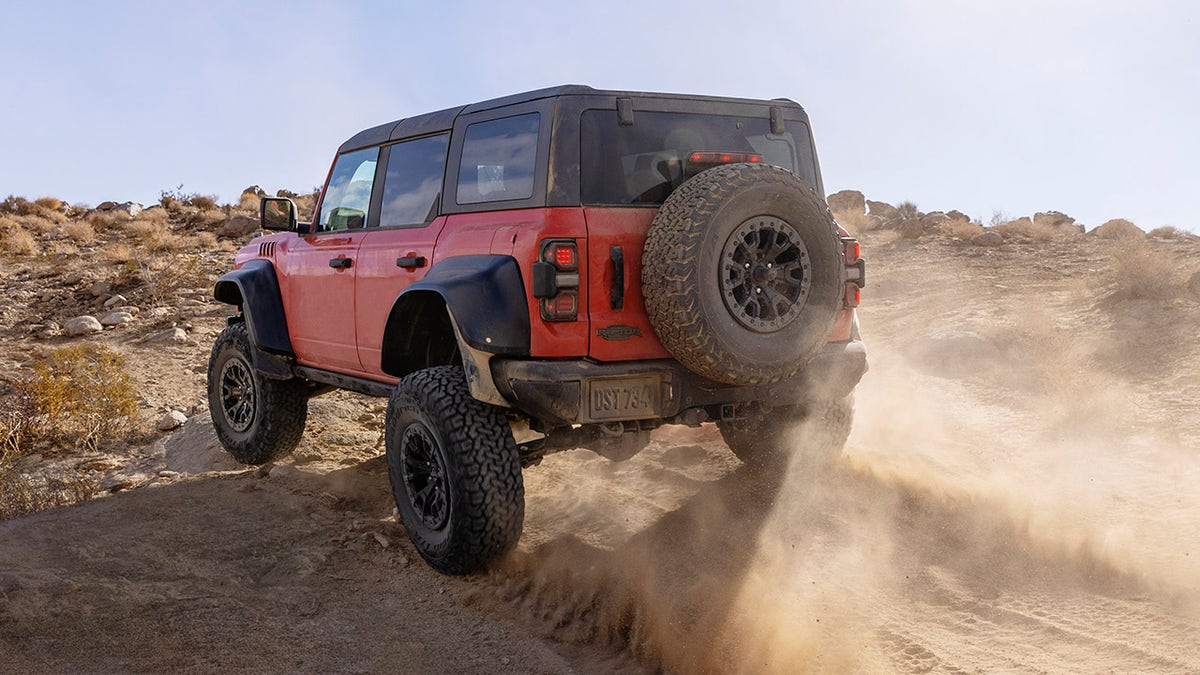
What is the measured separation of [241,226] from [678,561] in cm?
1670

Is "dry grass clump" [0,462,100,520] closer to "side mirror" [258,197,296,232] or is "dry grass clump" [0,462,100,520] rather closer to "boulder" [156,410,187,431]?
"boulder" [156,410,187,431]

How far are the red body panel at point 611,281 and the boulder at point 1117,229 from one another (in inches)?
639

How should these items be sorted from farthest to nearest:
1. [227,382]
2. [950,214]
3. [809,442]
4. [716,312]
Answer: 1. [950,214]
2. [227,382]
3. [809,442]
4. [716,312]

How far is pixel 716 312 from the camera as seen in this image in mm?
4113

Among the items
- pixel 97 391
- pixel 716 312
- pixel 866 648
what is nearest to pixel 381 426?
pixel 97 391

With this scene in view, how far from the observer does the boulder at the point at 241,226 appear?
62.6ft

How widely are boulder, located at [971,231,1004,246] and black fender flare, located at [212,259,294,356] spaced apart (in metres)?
13.2

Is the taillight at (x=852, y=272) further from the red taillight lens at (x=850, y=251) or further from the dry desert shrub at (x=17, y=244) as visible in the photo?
the dry desert shrub at (x=17, y=244)

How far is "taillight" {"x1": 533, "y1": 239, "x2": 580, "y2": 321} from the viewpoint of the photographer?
159 inches

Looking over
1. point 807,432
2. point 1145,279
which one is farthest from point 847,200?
point 807,432

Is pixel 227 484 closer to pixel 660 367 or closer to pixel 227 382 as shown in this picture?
pixel 227 382

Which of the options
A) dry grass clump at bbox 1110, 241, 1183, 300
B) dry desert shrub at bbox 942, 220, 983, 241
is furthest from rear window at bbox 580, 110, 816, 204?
dry desert shrub at bbox 942, 220, 983, 241

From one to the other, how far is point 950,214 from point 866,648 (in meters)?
20.5

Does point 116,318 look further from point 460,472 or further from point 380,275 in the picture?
point 460,472
